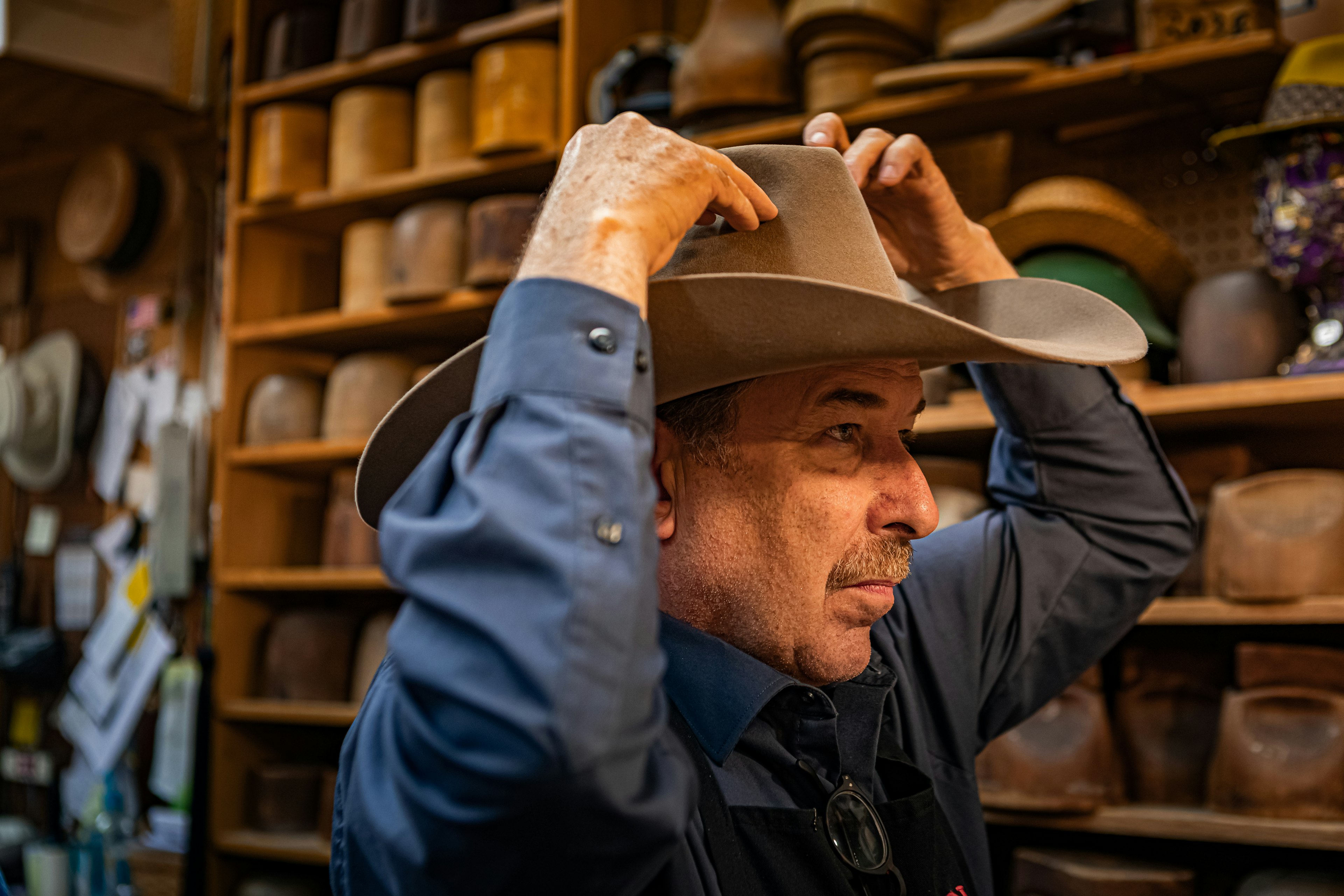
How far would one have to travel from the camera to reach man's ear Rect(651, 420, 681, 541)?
3.34 feet

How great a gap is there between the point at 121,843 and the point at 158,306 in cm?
175

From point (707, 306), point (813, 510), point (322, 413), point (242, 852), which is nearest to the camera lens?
point (707, 306)

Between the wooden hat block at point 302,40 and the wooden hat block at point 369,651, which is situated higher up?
the wooden hat block at point 302,40

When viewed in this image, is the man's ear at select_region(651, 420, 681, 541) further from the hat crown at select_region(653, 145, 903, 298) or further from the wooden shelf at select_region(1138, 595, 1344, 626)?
the wooden shelf at select_region(1138, 595, 1344, 626)

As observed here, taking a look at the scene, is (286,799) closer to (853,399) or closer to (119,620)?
(119,620)

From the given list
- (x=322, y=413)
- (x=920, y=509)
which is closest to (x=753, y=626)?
(x=920, y=509)

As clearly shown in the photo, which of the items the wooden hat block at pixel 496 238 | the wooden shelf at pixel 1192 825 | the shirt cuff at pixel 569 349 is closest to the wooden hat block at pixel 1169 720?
the wooden shelf at pixel 1192 825

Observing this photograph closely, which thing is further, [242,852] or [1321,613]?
[242,852]

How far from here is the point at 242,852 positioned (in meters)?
2.82

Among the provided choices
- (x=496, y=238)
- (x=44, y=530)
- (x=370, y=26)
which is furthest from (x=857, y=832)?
(x=44, y=530)

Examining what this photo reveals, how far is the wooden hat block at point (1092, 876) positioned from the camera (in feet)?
6.19

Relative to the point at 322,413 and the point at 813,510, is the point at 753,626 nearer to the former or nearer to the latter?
the point at 813,510

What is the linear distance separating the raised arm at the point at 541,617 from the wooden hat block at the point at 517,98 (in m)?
1.92

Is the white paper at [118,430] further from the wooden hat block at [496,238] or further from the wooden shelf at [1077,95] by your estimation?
the wooden shelf at [1077,95]
